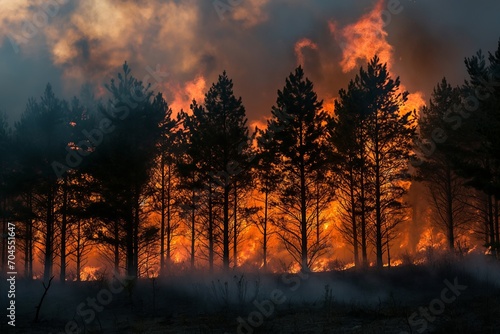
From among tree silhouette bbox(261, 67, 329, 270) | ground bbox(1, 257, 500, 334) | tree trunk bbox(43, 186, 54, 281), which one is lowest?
ground bbox(1, 257, 500, 334)

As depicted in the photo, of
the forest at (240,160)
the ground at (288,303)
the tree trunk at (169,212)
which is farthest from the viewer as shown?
the tree trunk at (169,212)

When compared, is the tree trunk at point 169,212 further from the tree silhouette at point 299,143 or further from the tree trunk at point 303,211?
the tree trunk at point 303,211

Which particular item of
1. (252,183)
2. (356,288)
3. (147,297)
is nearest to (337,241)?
(252,183)

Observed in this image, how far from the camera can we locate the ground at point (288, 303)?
13.0 meters

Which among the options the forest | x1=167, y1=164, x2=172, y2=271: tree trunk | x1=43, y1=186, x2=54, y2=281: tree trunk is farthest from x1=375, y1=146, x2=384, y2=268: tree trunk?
x1=43, y1=186, x2=54, y2=281: tree trunk

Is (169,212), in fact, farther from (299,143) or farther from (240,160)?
(299,143)

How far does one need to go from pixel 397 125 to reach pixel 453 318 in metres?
17.3

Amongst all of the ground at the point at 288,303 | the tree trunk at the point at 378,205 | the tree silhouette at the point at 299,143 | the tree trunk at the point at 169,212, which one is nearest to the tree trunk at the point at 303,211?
the tree silhouette at the point at 299,143

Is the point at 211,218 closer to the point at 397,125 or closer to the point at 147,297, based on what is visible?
the point at 147,297

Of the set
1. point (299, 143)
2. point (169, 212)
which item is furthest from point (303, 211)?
point (169, 212)

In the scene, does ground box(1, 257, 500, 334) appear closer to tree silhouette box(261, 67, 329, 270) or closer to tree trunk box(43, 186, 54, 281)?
tree trunk box(43, 186, 54, 281)

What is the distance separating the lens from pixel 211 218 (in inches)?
1204

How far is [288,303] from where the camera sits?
18219mm

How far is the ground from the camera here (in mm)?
12953
